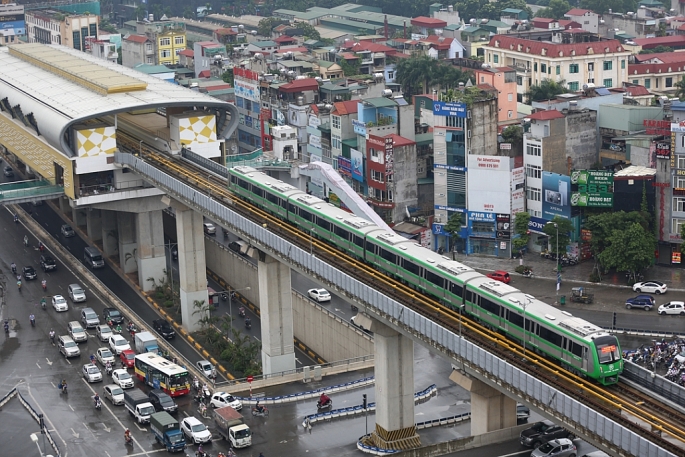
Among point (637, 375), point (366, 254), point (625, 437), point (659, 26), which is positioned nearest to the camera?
point (625, 437)

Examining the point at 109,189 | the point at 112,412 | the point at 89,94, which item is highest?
the point at 89,94

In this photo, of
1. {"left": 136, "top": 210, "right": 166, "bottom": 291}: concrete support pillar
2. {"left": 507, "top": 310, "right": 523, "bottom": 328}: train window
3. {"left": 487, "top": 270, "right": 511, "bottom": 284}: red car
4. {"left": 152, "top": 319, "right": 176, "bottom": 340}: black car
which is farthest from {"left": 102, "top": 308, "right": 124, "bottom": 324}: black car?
{"left": 507, "top": 310, "right": 523, "bottom": 328}: train window

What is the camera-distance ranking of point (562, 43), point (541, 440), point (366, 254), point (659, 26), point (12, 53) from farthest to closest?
point (659, 26)
point (562, 43)
point (12, 53)
point (366, 254)
point (541, 440)

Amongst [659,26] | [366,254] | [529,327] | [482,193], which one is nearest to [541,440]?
[529,327]

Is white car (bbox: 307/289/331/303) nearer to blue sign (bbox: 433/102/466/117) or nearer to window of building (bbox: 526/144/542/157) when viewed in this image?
blue sign (bbox: 433/102/466/117)

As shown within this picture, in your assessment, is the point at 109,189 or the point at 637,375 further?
the point at 109,189

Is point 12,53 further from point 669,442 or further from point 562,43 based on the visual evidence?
point 669,442

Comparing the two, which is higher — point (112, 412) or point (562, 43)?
point (562, 43)

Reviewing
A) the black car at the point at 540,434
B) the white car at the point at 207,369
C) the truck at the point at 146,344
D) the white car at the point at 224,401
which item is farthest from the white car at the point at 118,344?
the black car at the point at 540,434
